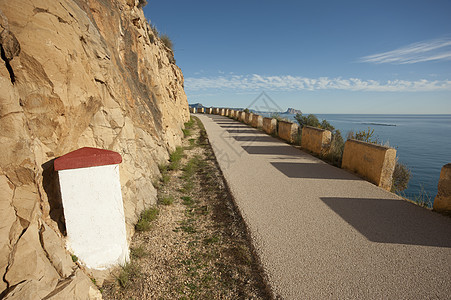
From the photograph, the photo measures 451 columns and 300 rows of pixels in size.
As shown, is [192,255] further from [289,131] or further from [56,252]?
[289,131]

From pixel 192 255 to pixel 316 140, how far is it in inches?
279

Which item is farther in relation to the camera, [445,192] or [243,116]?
[243,116]

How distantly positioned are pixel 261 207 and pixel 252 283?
1.88m

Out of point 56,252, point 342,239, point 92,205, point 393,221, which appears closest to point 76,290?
point 56,252

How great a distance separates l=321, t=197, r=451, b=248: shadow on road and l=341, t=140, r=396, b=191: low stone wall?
904 millimetres

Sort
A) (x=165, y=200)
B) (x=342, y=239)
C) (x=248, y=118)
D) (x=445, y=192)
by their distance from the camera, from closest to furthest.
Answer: (x=342, y=239), (x=445, y=192), (x=165, y=200), (x=248, y=118)

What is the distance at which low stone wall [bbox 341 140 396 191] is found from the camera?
5.36 metres

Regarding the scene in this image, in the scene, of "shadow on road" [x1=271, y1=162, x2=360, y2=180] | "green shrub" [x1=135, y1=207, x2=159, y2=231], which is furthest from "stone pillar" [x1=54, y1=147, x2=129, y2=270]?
"shadow on road" [x1=271, y1=162, x2=360, y2=180]

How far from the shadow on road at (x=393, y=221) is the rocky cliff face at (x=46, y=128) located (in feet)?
13.2

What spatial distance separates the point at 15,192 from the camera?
2.12m

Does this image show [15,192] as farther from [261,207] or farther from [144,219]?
[261,207]

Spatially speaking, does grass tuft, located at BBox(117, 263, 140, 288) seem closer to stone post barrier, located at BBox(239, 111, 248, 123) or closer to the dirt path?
the dirt path

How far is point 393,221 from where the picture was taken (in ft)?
12.7

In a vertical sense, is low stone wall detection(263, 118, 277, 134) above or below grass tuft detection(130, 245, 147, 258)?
above
